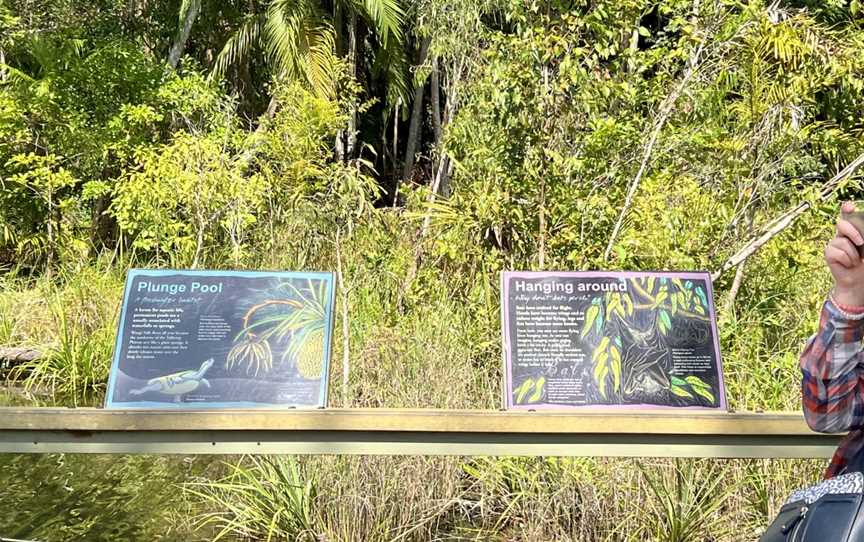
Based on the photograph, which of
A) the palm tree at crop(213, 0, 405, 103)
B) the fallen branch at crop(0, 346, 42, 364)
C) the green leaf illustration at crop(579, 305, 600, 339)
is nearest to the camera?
the green leaf illustration at crop(579, 305, 600, 339)

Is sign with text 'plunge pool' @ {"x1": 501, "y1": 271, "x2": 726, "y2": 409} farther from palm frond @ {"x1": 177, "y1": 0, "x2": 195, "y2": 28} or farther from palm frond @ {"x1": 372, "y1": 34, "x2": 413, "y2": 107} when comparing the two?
palm frond @ {"x1": 372, "y1": 34, "x2": 413, "y2": 107}

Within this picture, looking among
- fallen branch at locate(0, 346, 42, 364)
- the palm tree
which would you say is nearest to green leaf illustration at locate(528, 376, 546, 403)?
fallen branch at locate(0, 346, 42, 364)

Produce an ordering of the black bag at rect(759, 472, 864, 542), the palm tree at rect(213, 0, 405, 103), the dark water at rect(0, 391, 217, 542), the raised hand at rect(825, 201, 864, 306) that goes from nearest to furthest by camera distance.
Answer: the black bag at rect(759, 472, 864, 542), the raised hand at rect(825, 201, 864, 306), the dark water at rect(0, 391, 217, 542), the palm tree at rect(213, 0, 405, 103)

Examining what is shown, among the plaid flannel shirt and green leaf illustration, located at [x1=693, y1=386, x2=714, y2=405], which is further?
green leaf illustration, located at [x1=693, y1=386, x2=714, y2=405]

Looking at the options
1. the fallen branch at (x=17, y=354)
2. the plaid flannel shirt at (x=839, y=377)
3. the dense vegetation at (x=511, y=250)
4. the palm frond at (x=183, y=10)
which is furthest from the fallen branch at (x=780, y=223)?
the palm frond at (x=183, y=10)

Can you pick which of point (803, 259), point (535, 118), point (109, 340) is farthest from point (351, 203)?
point (803, 259)

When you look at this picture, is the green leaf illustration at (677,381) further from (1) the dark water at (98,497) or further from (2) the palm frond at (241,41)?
(2) the palm frond at (241,41)

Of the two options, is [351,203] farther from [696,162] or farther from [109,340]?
[696,162]

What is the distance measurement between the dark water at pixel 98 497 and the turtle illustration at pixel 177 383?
117 cm

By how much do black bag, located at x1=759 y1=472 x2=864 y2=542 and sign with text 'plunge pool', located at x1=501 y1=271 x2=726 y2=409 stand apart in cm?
139

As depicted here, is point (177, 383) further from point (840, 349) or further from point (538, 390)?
point (840, 349)

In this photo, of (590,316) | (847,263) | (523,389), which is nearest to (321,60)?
(590,316)

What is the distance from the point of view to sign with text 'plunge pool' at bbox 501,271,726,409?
8.66 feet

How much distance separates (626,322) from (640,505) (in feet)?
3.33
